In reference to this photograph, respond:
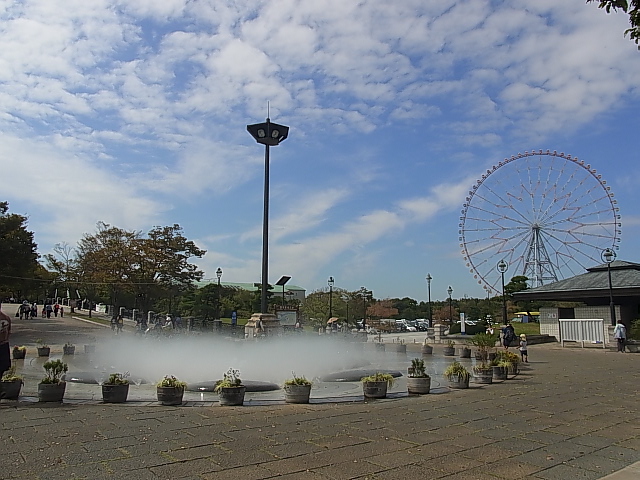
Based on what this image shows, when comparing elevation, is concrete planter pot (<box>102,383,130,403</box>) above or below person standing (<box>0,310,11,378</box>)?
below

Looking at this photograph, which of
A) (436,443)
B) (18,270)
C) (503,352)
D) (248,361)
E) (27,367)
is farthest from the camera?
(18,270)

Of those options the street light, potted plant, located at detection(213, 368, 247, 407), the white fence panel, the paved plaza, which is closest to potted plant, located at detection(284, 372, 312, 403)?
the paved plaza

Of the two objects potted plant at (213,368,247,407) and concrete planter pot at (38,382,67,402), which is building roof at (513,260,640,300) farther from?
concrete planter pot at (38,382,67,402)

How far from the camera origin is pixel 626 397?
11.8m

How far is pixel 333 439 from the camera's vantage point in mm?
7391

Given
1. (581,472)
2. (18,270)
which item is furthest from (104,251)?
(581,472)

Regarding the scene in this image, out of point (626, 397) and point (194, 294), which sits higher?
point (194, 294)

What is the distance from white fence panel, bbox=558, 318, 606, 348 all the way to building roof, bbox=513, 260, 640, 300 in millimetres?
2585

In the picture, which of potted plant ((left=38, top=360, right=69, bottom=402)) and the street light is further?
the street light

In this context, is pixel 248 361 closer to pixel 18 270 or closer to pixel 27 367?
pixel 27 367

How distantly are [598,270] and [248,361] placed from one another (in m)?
29.6

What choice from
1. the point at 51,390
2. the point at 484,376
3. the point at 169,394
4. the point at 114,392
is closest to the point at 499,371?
the point at 484,376

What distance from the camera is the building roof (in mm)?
32031

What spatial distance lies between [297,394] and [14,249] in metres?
33.5
